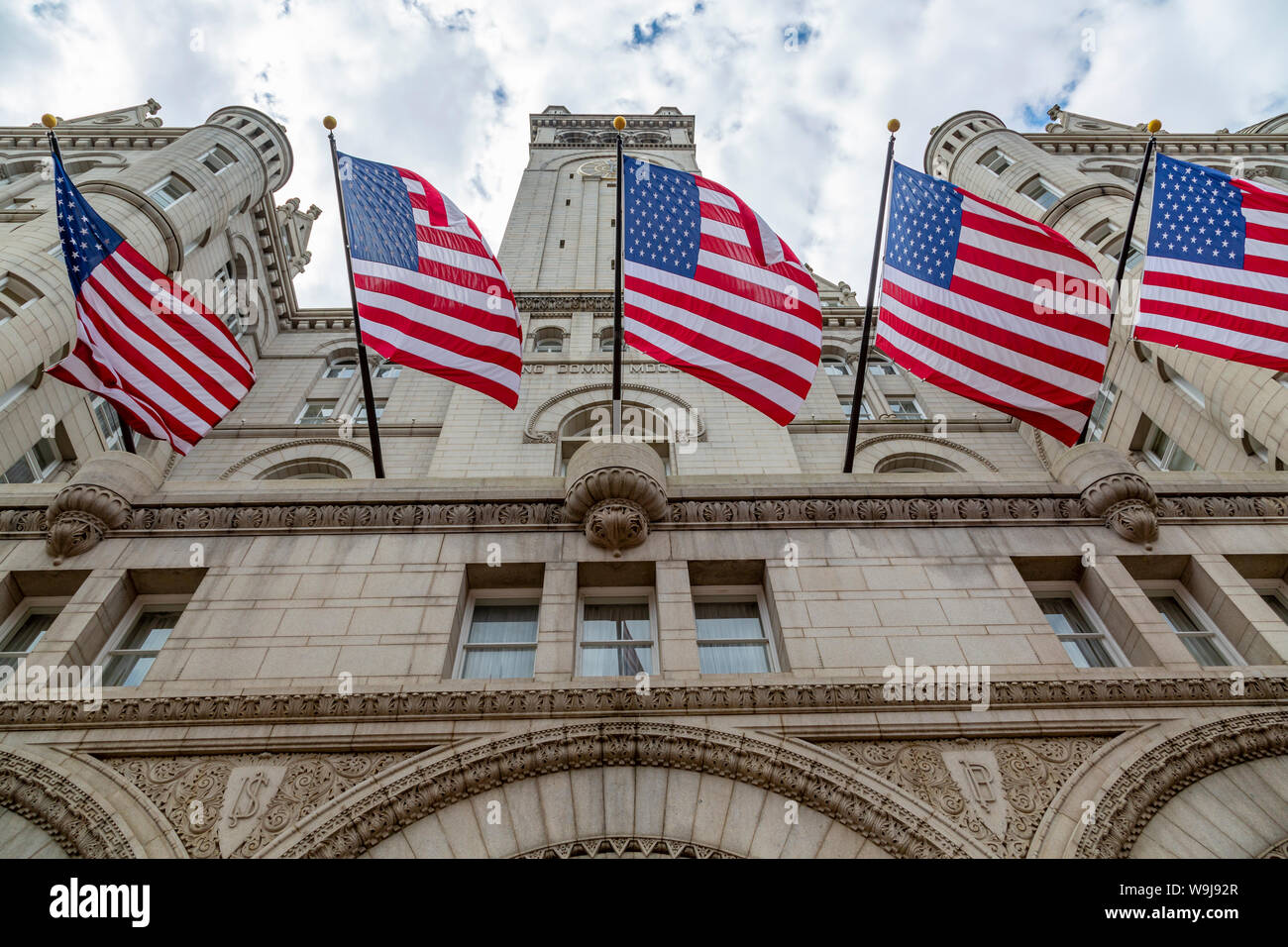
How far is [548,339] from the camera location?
93.0 ft

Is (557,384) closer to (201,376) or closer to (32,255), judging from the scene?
(201,376)

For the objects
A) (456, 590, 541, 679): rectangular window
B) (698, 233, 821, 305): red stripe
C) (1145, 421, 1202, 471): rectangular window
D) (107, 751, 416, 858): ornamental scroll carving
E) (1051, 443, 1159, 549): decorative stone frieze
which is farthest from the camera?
(1145, 421, 1202, 471): rectangular window

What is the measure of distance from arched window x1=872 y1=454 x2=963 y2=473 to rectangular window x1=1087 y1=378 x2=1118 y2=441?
204 inches

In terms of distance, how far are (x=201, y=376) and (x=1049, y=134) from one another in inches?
1419

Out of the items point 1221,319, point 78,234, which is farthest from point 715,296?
point 78,234

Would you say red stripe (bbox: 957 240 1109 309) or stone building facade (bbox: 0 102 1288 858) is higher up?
red stripe (bbox: 957 240 1109 309)

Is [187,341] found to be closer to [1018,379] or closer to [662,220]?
[662,220]

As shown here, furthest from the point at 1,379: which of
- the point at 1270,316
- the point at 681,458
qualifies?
the point at 1270,316

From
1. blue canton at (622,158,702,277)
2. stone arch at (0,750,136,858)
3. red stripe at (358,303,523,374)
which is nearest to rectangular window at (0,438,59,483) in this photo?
red stripe at (358,303,523,374)

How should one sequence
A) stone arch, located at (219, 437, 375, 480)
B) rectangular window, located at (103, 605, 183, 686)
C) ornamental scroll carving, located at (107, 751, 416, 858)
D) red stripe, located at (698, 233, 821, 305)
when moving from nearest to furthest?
1. ornamental scroll carving, located at (107, 751, 416, 858)
2. rectangular window, located at (103, 605, 183, 686)
3. red stripe, located at (698, 233, 821, 305)
4. stone arch, located at (219, 437, 375, 480)

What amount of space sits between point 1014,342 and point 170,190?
90.2 feet

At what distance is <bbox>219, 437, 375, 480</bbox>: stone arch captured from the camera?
22.8 metres

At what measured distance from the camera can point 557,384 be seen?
80.4 feet

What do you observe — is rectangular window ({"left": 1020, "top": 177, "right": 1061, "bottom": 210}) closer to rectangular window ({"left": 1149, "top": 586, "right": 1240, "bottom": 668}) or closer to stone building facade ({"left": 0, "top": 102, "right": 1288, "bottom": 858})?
stone building facade ({"left": 0, "top": 102, "right": 1288, "bottom": 858})
